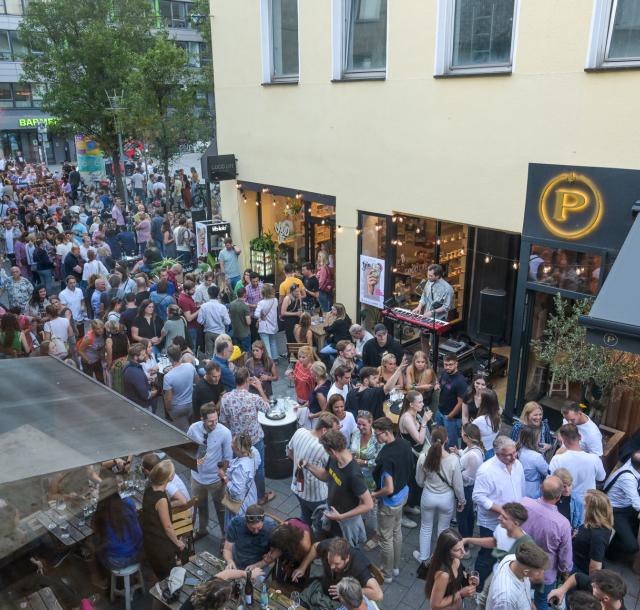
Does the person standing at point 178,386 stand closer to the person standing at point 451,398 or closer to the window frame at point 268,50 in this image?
the person standing at point 451,398

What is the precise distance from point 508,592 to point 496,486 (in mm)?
1264

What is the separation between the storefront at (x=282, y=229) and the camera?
42.6ft

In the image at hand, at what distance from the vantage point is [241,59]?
1277 cm

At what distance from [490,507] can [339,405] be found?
1771 mm

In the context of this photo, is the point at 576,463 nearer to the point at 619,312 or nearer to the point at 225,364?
the point at 619,312

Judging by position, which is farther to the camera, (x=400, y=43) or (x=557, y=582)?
(x=400, y=43)

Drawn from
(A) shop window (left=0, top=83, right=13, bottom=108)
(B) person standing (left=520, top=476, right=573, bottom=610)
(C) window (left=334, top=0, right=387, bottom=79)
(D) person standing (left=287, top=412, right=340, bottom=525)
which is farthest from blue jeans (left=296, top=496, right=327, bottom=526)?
(A) shop window (left=0, top=83, right=13, bottom=108)

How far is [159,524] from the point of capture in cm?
518

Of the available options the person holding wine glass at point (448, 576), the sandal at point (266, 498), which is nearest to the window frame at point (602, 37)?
the person holding wine glass at point (448, 576)

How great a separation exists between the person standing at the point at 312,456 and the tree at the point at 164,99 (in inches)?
627

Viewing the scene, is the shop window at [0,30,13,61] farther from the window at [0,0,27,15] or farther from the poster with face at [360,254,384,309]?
the poster with face at [360,254,384,309]

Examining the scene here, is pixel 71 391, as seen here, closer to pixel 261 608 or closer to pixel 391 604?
pixel 261 608

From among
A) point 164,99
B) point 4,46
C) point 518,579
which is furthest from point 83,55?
point 518,579

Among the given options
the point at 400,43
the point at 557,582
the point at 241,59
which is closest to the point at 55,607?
the point at 557,582
